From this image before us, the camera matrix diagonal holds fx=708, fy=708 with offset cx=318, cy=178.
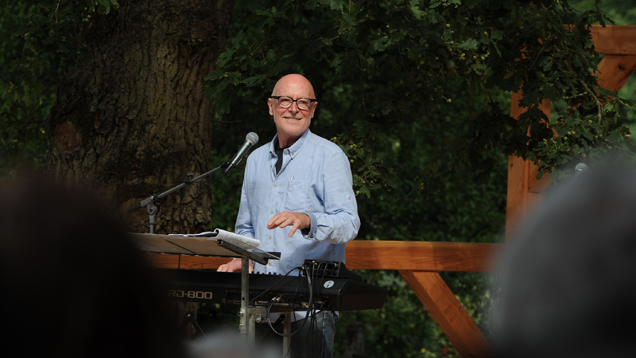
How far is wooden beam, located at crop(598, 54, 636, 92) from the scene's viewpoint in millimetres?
4523

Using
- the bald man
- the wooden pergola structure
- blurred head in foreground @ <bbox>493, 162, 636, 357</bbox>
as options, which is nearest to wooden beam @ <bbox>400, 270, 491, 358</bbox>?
the wooden pergola structure

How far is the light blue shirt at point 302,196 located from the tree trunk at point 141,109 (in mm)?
978

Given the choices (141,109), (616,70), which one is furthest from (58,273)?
(616,70)

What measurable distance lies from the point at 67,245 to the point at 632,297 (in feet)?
A: 1.25

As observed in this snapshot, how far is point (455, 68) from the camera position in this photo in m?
3.92

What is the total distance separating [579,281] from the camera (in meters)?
0.46

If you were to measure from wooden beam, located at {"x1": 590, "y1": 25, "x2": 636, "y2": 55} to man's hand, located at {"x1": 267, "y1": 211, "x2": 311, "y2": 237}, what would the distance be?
10.2 feet

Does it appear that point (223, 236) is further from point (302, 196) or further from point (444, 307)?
point (444, 307)

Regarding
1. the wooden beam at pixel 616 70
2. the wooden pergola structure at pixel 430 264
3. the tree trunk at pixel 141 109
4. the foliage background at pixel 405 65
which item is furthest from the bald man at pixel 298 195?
the wooden beam at pixel 616 70

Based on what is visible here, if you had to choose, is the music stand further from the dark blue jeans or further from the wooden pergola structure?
the wooden pergola structure

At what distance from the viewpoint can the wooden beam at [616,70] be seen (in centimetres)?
452

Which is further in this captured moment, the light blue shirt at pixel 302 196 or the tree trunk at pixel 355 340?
the tree trunk at pixel 355 340

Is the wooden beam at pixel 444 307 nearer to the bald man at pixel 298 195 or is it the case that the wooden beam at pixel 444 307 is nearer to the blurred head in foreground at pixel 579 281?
the bald man at pixel 298 195

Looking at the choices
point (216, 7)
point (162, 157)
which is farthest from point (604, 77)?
point (162, 157)
